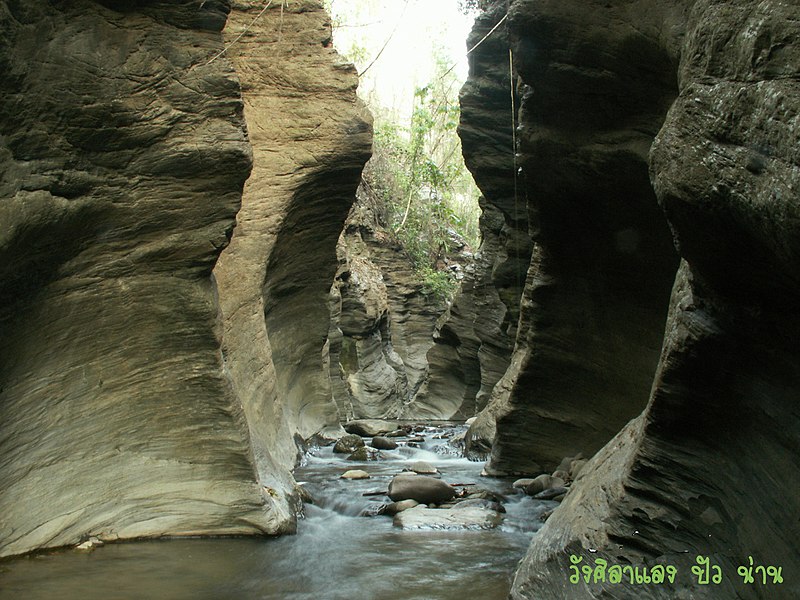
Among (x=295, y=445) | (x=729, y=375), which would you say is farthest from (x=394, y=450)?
(x=729, y=375)

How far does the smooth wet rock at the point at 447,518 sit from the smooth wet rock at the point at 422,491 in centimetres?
37

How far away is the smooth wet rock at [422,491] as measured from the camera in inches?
276

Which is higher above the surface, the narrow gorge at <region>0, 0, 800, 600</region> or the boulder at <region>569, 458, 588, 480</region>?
the narrow gorge at <region>0, 0, 800, 600</region>

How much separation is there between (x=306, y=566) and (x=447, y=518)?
160cm

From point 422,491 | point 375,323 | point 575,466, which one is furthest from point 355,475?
point 375,323

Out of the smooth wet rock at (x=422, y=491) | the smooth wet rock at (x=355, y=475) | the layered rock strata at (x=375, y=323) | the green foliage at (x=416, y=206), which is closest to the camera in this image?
the smooth wet rock at (x=422, y=491)

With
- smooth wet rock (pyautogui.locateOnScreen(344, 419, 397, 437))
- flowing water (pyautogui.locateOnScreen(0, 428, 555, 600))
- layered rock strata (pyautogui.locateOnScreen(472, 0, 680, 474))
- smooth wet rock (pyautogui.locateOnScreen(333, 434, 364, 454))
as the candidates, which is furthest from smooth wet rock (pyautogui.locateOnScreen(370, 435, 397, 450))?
flowing water (pyautogui.locateOnScreen(0, 428, 555, 600))

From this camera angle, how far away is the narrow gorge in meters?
2.99

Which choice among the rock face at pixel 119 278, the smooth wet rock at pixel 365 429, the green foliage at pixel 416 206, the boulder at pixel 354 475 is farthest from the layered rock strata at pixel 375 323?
the rock face at pixel 119 278

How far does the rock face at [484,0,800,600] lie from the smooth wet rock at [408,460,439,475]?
3.77 m

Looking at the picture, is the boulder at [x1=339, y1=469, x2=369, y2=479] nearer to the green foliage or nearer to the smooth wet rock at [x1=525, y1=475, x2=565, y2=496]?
the smooth wet rock at [x1=525, y1=475, x2=565, y2=496]

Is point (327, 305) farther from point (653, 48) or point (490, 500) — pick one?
point (653, 48)

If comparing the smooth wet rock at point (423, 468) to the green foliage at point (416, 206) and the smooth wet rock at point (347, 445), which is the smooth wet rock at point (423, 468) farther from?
the green foliage at point (416, 206)

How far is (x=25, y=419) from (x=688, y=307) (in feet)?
12.5
